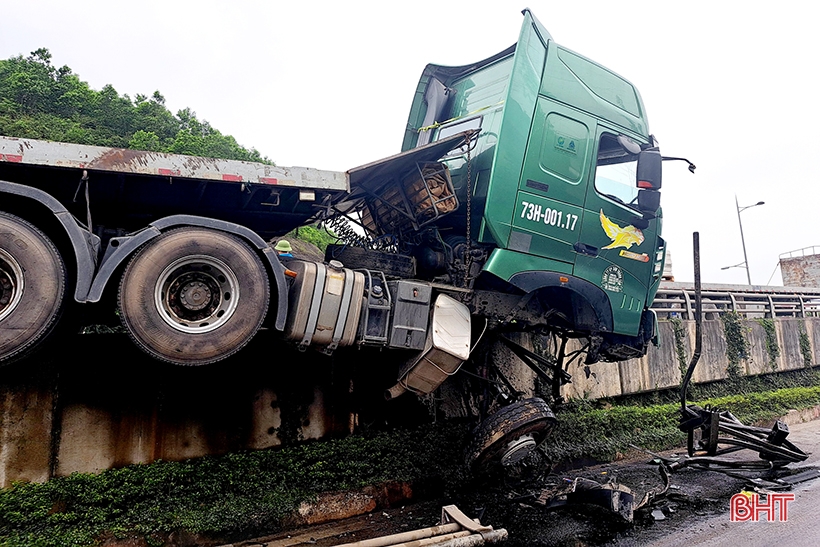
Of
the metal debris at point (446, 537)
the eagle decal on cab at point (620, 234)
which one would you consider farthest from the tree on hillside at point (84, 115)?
the metal debris at point (446, 537)

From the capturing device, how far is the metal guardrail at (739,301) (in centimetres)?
973

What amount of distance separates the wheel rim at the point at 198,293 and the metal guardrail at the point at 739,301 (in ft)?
26.4

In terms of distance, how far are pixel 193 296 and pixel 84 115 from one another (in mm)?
23879

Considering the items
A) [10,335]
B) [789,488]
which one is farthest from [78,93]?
[789,488]

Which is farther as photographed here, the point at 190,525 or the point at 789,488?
the point at 789,488

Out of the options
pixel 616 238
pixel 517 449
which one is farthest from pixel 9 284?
pixel 616 238

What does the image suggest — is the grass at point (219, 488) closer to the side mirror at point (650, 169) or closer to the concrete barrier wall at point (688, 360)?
the concrete barrier wall at point (688, 360)

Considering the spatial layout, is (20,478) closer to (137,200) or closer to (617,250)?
(137,200)

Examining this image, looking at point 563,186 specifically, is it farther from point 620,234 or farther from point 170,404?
point 170,404

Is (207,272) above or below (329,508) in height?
above

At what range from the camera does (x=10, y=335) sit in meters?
2.76

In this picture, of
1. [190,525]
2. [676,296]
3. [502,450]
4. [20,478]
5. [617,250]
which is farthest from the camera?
[676,296]

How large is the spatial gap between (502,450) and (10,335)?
11.7ft

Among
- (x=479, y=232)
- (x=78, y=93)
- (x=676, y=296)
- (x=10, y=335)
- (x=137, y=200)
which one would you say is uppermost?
(x=78, y=93)
